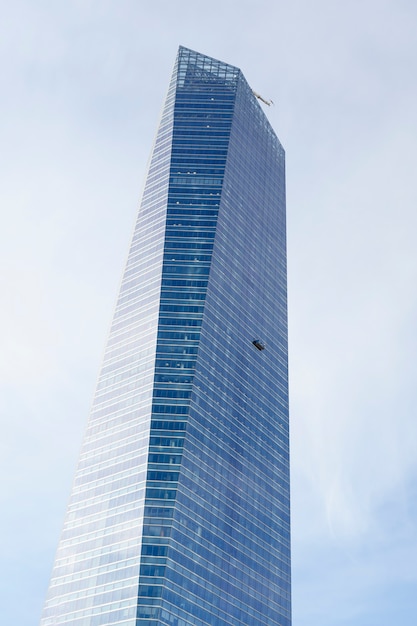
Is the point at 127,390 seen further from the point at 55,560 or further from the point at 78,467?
the point at 55,560

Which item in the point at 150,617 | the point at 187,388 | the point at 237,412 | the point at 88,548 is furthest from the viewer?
the point at 237,412

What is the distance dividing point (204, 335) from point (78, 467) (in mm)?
40607

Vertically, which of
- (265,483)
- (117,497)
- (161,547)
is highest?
(265,483)

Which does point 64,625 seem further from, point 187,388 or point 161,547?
point 187,388

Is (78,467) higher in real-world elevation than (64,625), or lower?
higher

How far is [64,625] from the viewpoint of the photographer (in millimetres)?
159250

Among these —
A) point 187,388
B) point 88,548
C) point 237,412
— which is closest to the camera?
point 88,548

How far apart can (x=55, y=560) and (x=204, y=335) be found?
58.5 meters

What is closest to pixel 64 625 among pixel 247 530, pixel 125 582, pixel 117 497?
pixel 125 582

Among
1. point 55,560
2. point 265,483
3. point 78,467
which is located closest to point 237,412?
point 265,483

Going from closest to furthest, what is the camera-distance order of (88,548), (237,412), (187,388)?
(88,548) → (187,388) → (237,412)

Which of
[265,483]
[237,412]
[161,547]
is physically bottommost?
[161,547]

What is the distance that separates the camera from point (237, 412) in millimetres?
198250

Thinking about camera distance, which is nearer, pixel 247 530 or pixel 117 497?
pixel 117 497
